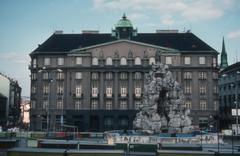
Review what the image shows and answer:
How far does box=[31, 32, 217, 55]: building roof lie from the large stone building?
54cm

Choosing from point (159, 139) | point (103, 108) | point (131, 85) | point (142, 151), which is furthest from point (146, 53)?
point (142, 151)

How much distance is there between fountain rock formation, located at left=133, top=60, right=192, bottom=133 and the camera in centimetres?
Result: 6388

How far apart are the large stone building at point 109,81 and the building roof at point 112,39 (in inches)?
21.1

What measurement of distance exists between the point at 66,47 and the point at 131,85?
20613 millimetres

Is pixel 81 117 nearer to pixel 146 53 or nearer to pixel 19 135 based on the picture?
pixel 146 53

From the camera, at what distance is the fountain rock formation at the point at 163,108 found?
6388 cm

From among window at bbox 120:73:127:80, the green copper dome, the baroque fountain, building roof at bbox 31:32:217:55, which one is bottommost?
the baroque fountain

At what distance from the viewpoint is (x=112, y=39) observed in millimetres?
113375

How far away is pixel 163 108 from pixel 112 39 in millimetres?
51291

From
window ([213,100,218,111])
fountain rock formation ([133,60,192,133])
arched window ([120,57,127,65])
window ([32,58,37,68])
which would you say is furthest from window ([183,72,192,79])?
window ([32,58,37,68])

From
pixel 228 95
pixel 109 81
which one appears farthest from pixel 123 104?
pixel 228 95

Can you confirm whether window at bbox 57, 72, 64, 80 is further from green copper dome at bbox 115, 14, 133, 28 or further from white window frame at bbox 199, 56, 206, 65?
white window frame at bbox 199, 56, 206, 65

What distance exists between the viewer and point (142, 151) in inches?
1618

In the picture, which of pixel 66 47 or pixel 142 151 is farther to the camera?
pixel 66 47
